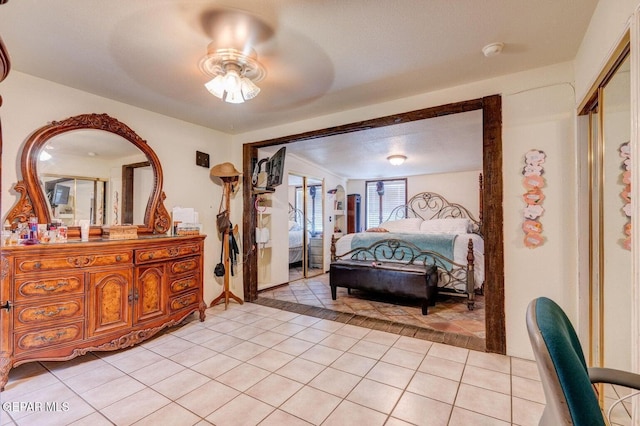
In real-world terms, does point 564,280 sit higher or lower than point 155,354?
higher

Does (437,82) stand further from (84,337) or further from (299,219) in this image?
(299,219)

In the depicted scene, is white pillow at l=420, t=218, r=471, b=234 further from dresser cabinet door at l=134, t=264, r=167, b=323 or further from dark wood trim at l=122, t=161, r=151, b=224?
dark wood trim at l=122, t=161, r=151, b=224

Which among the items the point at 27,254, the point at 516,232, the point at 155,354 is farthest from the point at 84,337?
the point at 516,232

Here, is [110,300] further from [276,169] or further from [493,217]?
[493,217]

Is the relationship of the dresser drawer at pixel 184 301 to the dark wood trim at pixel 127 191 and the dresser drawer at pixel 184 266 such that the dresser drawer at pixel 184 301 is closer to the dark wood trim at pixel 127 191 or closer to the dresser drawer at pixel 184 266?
the dresser drawer at pixel 184 266

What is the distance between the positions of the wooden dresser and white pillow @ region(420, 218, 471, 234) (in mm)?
4129

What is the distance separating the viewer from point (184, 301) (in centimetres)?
304

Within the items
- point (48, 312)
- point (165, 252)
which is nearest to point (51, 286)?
point (48, 312)

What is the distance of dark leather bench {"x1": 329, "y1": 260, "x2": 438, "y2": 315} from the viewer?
11.6ft

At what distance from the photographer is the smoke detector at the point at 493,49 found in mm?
2047

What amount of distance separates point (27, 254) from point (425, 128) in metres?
3.99

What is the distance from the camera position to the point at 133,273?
2.59m

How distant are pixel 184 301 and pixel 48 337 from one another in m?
1.07

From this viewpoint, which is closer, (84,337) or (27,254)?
(27,254)
